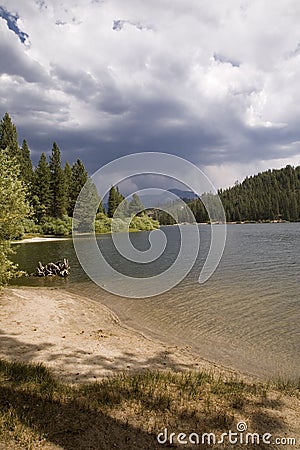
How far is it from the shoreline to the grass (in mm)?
1180

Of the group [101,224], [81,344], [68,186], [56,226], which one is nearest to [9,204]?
[81,344]

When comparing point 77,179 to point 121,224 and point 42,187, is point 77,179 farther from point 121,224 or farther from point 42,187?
point 121,224

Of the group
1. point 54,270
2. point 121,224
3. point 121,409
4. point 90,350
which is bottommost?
point 90,350

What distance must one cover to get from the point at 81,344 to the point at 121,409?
4.96 m

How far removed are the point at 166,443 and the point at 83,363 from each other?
161 inches

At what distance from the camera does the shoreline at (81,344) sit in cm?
822

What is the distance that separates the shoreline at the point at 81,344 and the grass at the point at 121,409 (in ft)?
3.87

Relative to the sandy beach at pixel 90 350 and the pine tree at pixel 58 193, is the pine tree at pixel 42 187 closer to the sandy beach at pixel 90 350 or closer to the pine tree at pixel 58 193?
the pine tree at pixel 58 193

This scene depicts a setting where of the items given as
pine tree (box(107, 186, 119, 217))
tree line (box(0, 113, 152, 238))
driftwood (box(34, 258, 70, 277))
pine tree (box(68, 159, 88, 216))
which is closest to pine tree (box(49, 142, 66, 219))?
tree line (box(0, 113, 152, 238))

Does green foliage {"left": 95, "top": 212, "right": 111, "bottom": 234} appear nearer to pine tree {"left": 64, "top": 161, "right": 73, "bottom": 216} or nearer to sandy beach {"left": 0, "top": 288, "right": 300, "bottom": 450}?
pine tree {"left": 64, "top": 161, "right": 73, "bottom": 216}

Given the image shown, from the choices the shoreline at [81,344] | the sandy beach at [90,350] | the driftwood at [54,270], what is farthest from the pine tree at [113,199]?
the shoreline at [81,344]

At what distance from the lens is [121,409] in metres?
5.32

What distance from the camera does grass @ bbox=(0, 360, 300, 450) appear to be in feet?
15.1

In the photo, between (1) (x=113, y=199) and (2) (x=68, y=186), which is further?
(1) (x=113, y=199)
